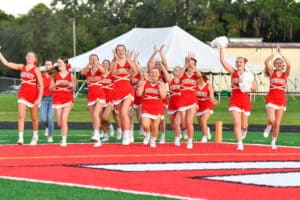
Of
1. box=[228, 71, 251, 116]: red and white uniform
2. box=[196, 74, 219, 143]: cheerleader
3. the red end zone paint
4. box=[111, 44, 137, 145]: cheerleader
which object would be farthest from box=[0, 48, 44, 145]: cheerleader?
box=[196, 74, 219, 143]: cheerleader

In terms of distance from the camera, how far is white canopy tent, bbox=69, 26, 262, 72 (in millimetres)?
48781

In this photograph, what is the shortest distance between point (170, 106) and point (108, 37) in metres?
84.8

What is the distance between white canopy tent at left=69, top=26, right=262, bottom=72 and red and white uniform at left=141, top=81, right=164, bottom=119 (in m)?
26.7

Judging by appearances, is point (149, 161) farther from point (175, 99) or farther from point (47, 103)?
point (47, 103)

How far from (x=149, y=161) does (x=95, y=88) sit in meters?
4.46

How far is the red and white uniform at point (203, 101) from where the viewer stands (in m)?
23.4

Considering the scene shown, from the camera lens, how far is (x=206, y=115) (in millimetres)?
23375

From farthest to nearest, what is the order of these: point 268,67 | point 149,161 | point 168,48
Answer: point 168,48 < point 268,67 < point 149,161

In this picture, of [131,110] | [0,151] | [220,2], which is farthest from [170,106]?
[220,2]

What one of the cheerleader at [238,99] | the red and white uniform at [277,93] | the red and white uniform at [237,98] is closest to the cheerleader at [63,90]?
the cheerleader at [238,99]

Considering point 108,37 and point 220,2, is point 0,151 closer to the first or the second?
point 108,37

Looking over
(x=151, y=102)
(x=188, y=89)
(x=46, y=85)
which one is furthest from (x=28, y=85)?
(x=188, y=89)

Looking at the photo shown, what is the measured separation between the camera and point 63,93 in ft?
67.9

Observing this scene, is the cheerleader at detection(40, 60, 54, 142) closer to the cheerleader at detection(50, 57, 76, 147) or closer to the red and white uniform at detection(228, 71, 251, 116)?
the cheerleader at detection(50, 57, 76, 147)
